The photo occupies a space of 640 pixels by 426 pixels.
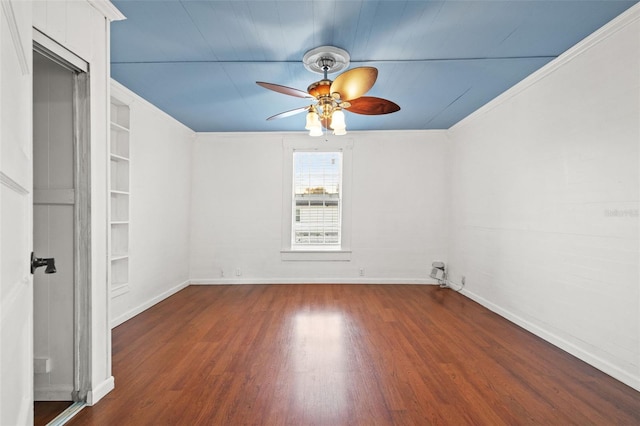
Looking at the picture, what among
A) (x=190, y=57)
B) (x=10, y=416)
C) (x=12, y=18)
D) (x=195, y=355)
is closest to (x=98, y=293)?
(x=195, y=355)

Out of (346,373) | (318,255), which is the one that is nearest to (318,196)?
(318,255)

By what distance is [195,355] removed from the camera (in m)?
2.72

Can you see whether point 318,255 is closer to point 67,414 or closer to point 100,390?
point 100,390

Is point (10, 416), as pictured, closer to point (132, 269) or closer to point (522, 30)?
point (132, 269)

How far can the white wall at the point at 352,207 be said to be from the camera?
5391mm

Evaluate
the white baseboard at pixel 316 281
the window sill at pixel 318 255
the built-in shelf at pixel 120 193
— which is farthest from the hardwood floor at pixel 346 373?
the window sill at pixel 318 255

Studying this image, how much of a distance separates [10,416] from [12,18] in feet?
3.59

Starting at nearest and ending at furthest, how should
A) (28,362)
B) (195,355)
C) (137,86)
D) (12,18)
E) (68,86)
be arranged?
(12,18)
(28,362)
(68,86)
(195,355)
(137,86)

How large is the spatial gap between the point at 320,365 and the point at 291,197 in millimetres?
3278

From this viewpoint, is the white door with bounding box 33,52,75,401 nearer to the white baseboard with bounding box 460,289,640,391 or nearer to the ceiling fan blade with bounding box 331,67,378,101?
the ceiling fan blade with bounding box 331,67,378,101

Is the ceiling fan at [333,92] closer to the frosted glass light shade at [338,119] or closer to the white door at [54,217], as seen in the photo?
the frosted glass light shade at [338,119]

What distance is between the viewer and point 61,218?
1982mm

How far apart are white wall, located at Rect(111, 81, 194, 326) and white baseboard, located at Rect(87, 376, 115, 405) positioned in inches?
54.6

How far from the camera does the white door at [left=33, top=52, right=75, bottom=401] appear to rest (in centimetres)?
197
